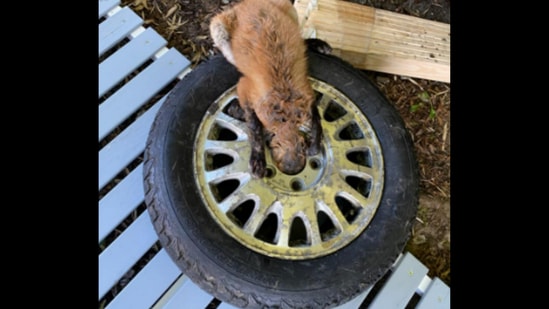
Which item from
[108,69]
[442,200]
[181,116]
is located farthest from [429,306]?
[108,69]

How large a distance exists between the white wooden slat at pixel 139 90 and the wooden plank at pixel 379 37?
1053 mm

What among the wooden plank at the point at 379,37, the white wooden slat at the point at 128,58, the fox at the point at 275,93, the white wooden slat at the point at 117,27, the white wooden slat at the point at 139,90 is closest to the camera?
the fox at the point at 275,93

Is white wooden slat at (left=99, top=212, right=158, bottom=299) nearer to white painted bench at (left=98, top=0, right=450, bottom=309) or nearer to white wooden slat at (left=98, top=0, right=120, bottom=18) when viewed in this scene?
white painted bench at (left=98, top=0, right=450, bottom=309)

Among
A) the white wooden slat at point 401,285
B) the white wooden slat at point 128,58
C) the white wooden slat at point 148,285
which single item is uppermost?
the white wooden slat at point 128,58

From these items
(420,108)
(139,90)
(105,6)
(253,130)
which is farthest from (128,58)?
(420,108)

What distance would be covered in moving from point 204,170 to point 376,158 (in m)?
1.06

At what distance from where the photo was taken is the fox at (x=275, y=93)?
2445 millimetres

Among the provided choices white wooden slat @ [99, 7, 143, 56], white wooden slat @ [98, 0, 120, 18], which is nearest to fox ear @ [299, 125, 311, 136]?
white wooden slat @ [99, 7, 143, 56]

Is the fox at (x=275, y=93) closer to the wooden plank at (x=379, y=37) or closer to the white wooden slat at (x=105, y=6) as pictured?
the wooden plank at (x=379, y=37)

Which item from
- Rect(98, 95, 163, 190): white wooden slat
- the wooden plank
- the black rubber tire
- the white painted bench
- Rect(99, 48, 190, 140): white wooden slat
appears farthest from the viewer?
the wooden plank

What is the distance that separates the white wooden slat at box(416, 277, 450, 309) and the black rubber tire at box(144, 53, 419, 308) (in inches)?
24.6

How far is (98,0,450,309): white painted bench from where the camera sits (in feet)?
8.36

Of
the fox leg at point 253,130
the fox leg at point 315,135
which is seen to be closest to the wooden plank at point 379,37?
the fox leg at point 315,135

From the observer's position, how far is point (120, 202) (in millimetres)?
2689
